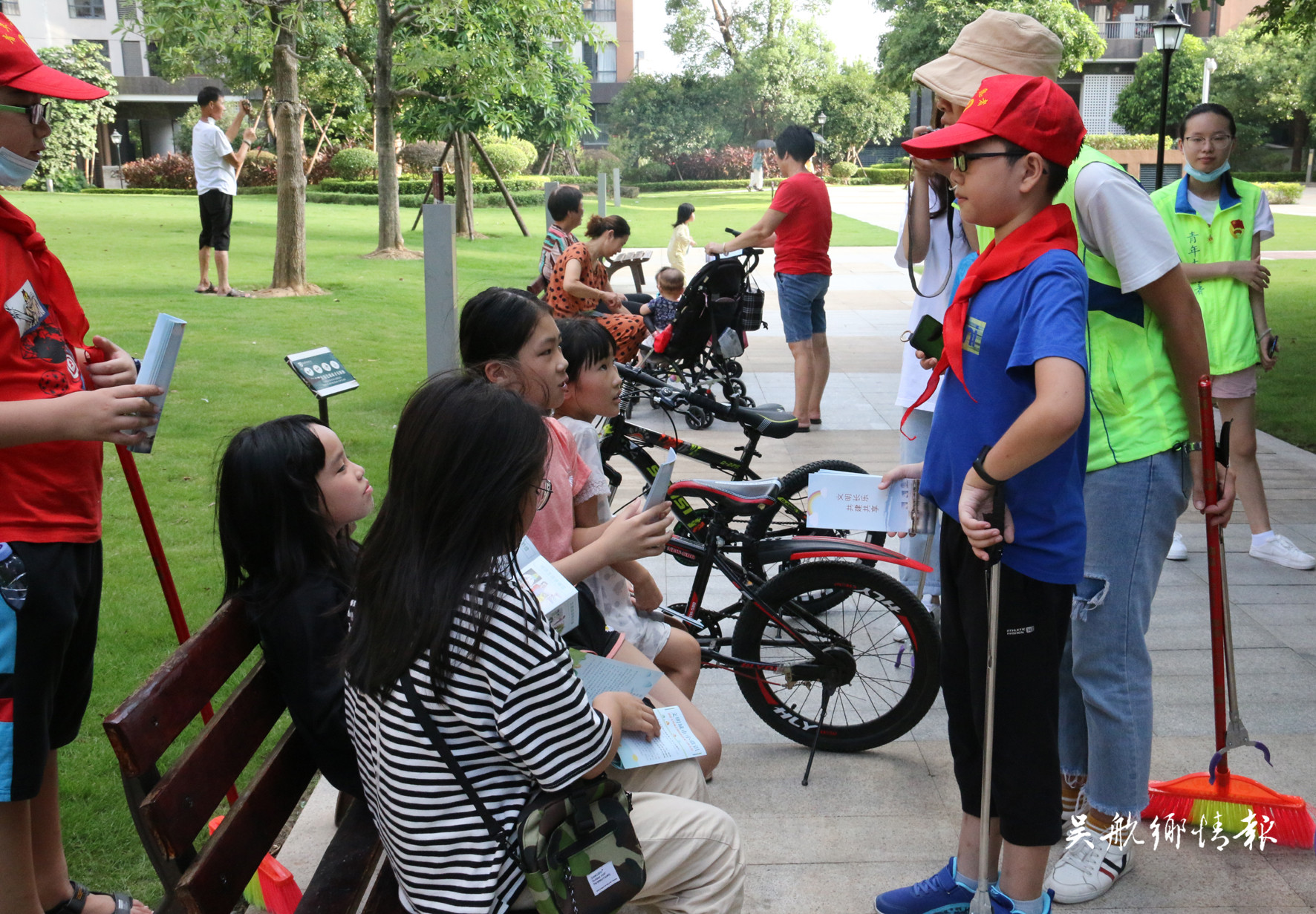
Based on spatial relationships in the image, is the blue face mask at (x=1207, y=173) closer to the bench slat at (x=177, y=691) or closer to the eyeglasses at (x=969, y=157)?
the eyeglasses at (x=969, y=157)

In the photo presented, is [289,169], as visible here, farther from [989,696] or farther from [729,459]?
[989,696]

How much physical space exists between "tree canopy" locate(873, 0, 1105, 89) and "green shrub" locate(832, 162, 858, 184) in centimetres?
925

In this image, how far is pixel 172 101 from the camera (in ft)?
182

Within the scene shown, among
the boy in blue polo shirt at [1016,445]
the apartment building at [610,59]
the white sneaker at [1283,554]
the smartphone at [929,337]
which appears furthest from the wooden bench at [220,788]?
the apartment building at [610,59]

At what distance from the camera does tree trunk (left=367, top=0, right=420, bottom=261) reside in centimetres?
1639

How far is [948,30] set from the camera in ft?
140

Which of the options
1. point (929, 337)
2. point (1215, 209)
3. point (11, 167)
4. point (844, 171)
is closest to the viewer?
point (11, 167)

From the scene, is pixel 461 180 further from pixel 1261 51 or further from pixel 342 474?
pixel 1261 51

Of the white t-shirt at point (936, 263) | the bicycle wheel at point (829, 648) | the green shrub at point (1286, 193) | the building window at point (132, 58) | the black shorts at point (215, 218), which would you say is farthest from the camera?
the building window at point (132, 58)

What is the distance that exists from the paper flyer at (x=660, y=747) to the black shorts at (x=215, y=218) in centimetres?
1116

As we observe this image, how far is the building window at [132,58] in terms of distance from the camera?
5591 centimetres

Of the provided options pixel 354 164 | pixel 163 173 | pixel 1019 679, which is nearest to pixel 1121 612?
pixel 1019 679

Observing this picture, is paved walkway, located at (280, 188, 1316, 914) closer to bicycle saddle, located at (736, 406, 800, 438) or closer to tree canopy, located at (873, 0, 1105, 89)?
bicycle saddle, located at (736, 406, 800, 438)

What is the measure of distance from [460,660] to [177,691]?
2.18ft
